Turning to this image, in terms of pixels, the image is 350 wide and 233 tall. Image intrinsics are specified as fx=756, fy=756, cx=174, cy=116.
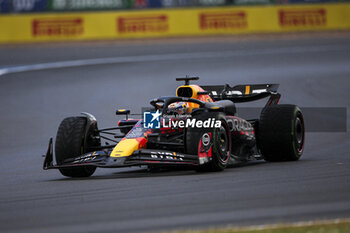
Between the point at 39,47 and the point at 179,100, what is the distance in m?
23.6

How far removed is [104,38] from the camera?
3550 cm

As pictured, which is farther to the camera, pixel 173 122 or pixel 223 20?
pixel 223 20

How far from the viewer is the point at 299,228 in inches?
245

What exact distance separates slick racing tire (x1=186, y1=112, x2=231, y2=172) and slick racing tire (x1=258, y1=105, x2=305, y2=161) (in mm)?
1416

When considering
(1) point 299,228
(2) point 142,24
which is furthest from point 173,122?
(2) point 142,24

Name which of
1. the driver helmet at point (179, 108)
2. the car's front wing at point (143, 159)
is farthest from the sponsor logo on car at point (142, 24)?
the car's front wing at point (143, 159)

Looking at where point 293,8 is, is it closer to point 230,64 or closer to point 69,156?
point 230,64

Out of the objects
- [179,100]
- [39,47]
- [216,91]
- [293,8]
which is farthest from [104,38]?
[179,100]

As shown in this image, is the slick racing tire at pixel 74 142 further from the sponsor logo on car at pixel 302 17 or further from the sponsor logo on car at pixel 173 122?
the sponsor logo on car at pixel 302 17

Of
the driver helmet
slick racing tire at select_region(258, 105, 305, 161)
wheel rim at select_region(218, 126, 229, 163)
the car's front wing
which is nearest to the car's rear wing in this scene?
slick racing tire at select_region(258, 105, 305, 161)

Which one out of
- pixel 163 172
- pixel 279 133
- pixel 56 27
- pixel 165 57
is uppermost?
pixel 56 27

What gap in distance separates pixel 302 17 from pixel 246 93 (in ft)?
78.0

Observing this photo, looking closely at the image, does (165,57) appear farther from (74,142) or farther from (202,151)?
(202,151)

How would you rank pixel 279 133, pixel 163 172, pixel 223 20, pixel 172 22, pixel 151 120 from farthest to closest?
pixel 223 20 < pixel 172 22 < pixel 279 133 < pixel 163 172 < pixel 151 120
